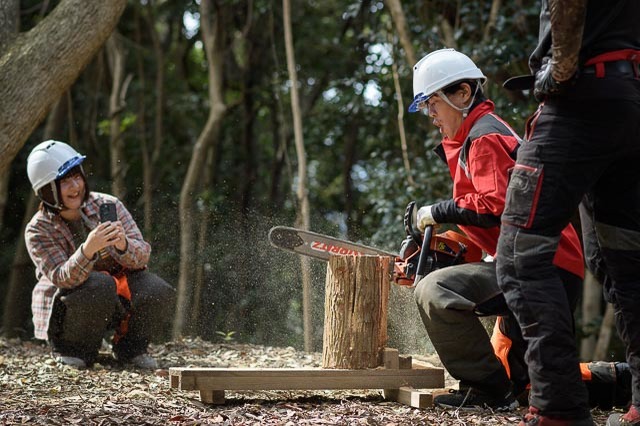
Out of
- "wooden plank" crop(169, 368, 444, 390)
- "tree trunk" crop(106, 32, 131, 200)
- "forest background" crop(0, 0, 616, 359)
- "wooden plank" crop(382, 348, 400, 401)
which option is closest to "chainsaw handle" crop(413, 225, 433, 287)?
"wooden plank" crop(382, 348, 400, 401)

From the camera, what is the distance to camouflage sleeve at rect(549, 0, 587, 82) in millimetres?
2896

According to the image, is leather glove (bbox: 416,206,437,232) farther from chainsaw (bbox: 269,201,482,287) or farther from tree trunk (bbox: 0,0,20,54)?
tree trunk (bbox: 0,0,20,54)

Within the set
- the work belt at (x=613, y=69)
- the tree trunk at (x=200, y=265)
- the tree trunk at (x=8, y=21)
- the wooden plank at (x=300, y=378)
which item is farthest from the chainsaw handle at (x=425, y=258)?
the tree trunk at (x=200, y=265)

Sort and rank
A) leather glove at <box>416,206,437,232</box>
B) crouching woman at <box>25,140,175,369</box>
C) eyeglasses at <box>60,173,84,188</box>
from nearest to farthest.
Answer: leather glove at <box>416,206,437,232</box>, crouching woman at <box>25,140,175,369</box>, eyeglasses at <box>60,173,84,188</box>

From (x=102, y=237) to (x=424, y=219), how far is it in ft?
7.06

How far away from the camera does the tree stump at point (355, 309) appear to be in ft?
13.9

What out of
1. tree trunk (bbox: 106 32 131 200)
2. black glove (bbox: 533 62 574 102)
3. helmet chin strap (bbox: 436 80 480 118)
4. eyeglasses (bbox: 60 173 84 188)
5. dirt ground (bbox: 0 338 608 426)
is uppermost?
tree trunk (bbox: 106 32 131 200)

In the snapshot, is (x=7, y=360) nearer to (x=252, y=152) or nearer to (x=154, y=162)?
(x=154, y=162)

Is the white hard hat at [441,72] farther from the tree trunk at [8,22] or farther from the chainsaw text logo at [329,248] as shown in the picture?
the tree trunk at [8,22]

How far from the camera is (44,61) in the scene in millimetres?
5293

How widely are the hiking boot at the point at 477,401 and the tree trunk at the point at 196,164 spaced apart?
6419mm

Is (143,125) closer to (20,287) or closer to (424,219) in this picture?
(20,287)

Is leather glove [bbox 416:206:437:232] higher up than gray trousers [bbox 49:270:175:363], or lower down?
higher up

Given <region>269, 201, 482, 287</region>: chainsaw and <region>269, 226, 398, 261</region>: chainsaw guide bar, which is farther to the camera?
<region>269, 226, 398, 261</region>: chainsaw guide bar
